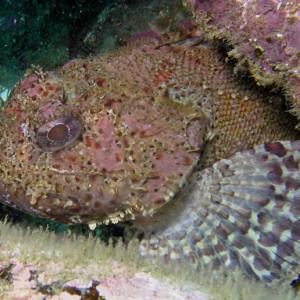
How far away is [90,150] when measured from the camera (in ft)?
12.0

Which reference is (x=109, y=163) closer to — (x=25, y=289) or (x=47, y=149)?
(x=47, y=149)

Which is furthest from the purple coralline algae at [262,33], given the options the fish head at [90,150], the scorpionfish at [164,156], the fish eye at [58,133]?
the fish eye at [58,133]

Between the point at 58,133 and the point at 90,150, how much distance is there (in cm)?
33

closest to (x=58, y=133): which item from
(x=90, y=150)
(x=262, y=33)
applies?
(x=90, y=150)

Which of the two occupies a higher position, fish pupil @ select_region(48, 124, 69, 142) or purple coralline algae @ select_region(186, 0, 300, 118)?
purple coralline algae @ select_region(186, 0, 300, 118)

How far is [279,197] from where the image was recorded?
3.99 meters

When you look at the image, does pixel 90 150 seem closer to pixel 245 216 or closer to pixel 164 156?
pixel 164 156

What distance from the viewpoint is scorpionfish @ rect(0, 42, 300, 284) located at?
12.0 feet

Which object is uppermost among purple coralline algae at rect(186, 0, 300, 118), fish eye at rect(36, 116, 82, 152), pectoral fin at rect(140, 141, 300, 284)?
purple coralline algae at rect(186, 0, 300, 118)

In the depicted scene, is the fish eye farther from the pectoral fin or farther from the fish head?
the pectoral fin

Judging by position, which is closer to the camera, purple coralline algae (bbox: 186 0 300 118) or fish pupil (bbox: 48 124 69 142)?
purple coralline algae (bbox: 186 0 300 118)

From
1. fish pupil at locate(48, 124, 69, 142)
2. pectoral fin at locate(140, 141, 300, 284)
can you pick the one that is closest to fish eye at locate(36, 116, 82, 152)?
fish pupil at locate(48, 124, 69, 142)

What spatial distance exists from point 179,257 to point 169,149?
1.18 m

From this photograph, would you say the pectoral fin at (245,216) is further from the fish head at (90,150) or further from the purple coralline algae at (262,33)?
the purple coralline algae at (262,33)
